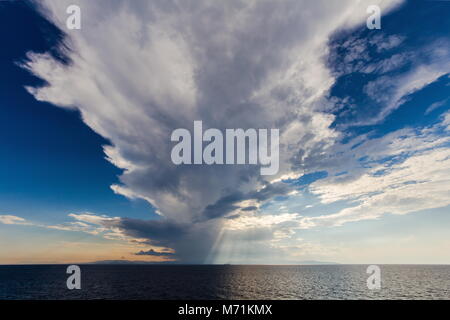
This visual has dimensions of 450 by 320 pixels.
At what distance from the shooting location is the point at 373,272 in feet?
66.8
